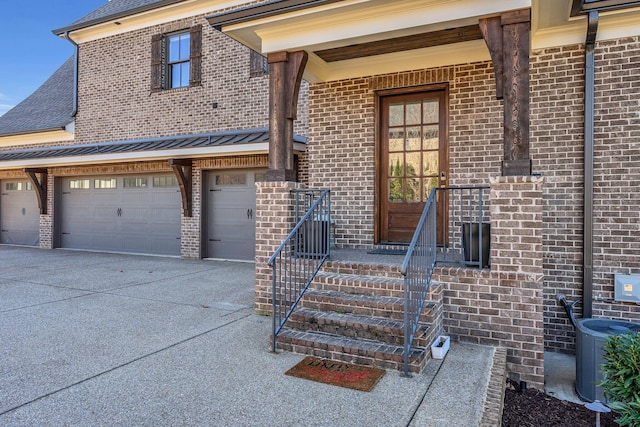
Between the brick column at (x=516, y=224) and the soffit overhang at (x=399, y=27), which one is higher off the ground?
the soffit overhang at (x=399, y=27)

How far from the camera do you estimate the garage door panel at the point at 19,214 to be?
488 inches

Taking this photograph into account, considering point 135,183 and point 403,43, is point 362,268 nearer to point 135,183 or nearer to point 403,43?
point 403,43

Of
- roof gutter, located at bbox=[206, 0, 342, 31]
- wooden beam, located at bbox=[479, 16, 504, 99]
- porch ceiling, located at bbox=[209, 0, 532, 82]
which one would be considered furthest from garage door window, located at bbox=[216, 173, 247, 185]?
wooden beam, located at bbox=[479, 16, 504, 99]

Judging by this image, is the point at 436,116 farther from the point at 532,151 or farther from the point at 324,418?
the point at 324,418

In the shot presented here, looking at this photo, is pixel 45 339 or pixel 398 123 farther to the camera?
pixel 398 123

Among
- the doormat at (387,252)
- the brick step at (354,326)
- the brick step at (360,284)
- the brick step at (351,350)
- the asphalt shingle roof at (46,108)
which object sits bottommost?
the brick step at (351,350)

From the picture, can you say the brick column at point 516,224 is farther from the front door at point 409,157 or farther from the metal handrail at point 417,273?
the front door at point 409,157

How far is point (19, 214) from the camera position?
1273 cm

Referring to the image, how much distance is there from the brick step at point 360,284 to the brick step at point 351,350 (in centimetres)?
58

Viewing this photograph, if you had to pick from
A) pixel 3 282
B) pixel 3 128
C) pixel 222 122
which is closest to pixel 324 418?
pixel 3 282

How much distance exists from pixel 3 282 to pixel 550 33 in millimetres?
8518

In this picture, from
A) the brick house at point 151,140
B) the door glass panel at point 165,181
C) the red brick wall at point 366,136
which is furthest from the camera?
the door glass panel at point 165,181

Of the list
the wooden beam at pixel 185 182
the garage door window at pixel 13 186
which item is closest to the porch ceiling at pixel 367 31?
the wooden beam at pixel 185 182

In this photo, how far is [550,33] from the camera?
4797 millimetres
